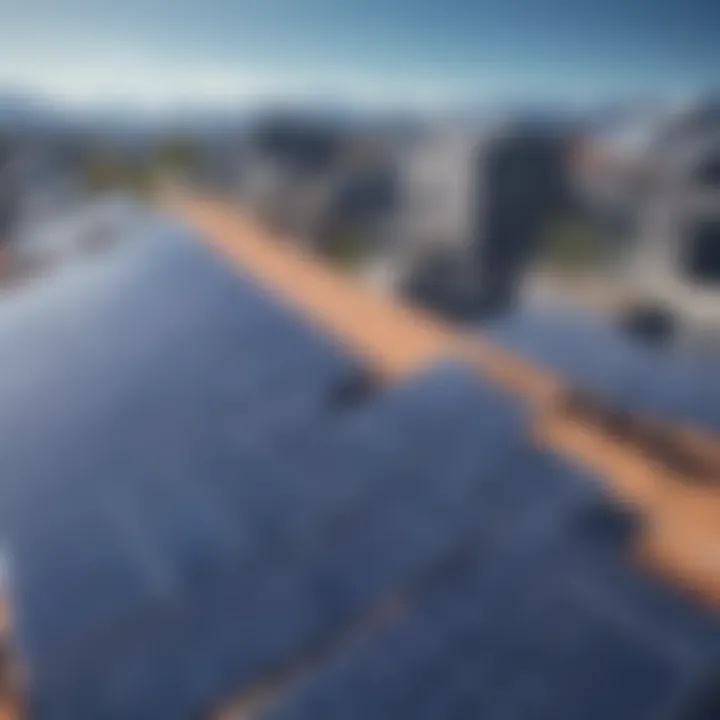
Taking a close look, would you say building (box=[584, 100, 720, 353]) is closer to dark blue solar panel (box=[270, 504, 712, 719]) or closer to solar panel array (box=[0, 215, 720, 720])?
solar panel array (box=[0, 215, 720, 720])

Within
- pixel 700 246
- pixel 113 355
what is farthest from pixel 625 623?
pixel 700 246

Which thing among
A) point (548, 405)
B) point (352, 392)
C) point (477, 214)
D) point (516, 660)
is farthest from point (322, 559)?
point (477, 214)

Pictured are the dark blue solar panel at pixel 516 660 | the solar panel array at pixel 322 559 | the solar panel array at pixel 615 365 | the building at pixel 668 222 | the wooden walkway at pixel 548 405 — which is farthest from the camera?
the building at pixel 668 222

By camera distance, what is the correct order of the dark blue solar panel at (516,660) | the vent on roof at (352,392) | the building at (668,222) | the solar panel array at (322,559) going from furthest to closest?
the building at (668,222) → the vent on roof at (352,392) → the solar panel array at (322,559) → the dark blue solar panel at (516,660)

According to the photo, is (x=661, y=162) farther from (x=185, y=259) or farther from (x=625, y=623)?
(x=625, y=623)

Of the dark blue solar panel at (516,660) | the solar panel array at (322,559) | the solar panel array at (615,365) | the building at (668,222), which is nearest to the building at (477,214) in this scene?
the building at (668,222)

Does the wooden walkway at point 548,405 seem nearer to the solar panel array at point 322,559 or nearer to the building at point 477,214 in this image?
the solar panel array at point 322,559

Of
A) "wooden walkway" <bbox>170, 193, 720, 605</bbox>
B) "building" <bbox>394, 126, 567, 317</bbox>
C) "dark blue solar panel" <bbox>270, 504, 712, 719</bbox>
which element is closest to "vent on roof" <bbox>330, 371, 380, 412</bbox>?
"wooden walkway" <bbox>170, 193, 720, 605</bbox>

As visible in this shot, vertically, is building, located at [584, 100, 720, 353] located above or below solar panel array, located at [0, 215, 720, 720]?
above
